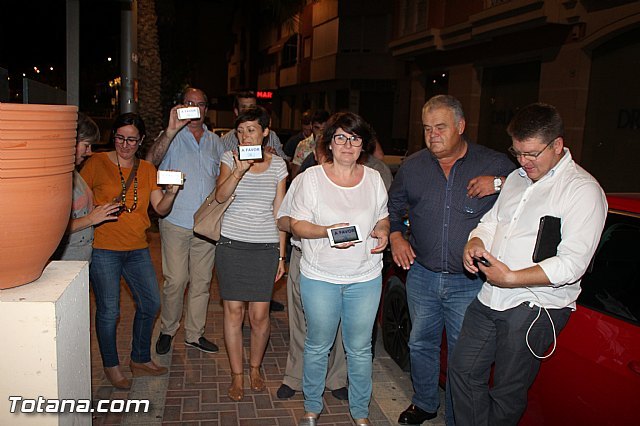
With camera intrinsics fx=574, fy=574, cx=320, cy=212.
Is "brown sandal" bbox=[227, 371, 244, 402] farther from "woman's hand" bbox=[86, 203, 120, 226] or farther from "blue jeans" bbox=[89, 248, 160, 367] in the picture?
"woman's hand" bbox=[86, 203, 120, 226]

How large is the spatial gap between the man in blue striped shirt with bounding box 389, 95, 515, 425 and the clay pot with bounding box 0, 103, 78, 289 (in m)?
2.45

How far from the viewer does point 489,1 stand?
16.3 m

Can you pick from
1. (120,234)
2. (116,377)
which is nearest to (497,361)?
(120,234)

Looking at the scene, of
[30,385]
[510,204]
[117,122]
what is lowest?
[30,385]

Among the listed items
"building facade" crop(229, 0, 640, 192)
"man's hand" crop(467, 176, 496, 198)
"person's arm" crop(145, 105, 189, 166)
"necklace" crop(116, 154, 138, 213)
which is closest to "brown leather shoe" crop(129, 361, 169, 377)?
"necklace" crop(116, 154, 138, 213)

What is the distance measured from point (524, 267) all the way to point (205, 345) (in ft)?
11.1

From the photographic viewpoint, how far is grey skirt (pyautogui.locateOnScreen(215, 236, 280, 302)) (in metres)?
Result: 4.46

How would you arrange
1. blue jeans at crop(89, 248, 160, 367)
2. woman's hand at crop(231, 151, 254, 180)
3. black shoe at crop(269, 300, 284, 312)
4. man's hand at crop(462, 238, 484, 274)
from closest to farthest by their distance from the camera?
1. man's hand at crop(462, 238, 484, 274)
2. woman's hand at crop(231, 151, 254, 180)
3. blue jeans at crop(89, 248, 160, 367)
4. black shoe at crop(269, 300, 284, 312)

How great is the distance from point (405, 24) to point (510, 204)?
2092 cm

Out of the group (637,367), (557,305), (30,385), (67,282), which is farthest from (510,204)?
(30,385)

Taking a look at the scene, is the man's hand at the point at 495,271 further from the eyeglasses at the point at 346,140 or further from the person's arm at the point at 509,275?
the eyeglasses at the point at 346,140

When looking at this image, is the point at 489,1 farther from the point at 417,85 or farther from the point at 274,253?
the point at 274,253

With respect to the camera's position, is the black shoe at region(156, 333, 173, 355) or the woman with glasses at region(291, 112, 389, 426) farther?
the black shoe at region(156, 333, 173, 355)

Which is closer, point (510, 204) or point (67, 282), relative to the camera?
point (67, 282)
